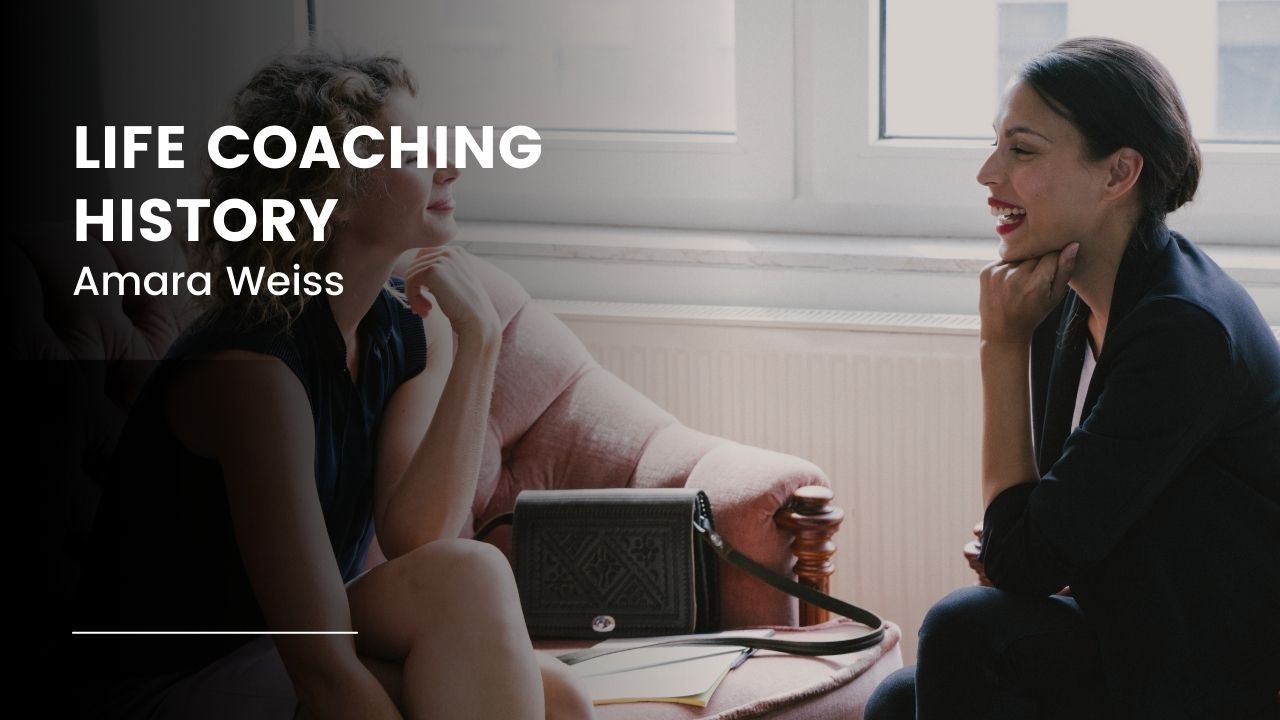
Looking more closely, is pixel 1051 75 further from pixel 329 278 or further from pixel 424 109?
pixel 424 109

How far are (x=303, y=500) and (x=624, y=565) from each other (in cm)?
70

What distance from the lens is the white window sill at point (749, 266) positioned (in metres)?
2.41

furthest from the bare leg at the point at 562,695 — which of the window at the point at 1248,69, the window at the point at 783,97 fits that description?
the window at the point at 1248,69

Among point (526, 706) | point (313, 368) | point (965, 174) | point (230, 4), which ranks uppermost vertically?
point (230, 4)

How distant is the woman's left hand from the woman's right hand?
539mm

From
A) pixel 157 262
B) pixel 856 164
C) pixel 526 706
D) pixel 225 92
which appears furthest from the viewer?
pixel 856 164

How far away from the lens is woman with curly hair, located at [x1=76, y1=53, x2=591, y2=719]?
1.31 meters

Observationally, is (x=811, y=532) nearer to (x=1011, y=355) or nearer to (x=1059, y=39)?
(x=1011, y=355)

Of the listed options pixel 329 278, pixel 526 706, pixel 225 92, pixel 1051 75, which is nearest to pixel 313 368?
pixel 329 278

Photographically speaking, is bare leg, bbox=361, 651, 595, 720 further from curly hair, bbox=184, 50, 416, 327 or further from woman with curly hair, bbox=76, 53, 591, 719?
curly hair, bbox=184, 50, 416, 327

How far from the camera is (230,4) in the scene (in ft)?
7.86

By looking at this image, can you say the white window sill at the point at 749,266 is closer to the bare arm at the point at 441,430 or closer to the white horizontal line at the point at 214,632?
the bare arm at the point at 441,430

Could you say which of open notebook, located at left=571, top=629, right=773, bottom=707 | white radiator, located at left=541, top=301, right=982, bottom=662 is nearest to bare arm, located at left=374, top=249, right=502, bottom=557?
open notebook, located at left=571, top=629, right=773, bottom=707

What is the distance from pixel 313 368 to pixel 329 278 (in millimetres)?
99
